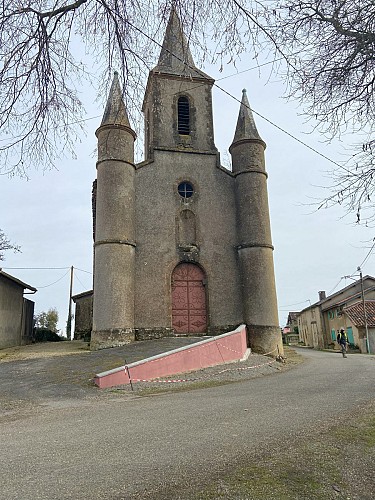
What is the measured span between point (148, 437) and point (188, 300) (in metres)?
14.2

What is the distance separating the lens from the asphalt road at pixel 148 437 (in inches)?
159

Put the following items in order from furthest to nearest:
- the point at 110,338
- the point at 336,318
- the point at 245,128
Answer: the point at 336,318 → the point at 245,128 → the point at 110,338

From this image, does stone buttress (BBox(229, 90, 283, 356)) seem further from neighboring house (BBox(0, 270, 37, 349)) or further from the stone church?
neighboring house (BBox(0, 270, 37, 349))

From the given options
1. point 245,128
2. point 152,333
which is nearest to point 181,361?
point 152,333

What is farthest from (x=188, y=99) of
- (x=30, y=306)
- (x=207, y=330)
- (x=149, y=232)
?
(x=30, y=306)

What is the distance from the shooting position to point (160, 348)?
15.4 m

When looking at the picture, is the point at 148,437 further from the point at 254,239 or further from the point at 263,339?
the point at 254,239

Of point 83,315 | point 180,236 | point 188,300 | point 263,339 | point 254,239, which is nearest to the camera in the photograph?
point 263,339

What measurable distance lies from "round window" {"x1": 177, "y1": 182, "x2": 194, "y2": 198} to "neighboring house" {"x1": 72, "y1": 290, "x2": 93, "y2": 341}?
377 inches

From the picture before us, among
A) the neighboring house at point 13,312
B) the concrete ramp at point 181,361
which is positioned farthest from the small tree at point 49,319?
the concrete ramp at point 181,361

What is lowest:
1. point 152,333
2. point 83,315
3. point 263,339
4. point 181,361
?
point 181,361

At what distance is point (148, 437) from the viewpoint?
5.76m

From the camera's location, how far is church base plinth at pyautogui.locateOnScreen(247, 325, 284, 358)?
1908cm

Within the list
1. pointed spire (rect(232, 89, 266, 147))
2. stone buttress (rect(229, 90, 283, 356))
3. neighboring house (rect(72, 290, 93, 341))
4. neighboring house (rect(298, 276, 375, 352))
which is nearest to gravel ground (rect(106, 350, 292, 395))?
stone buttress (rect(229, 90, 283, 356))
